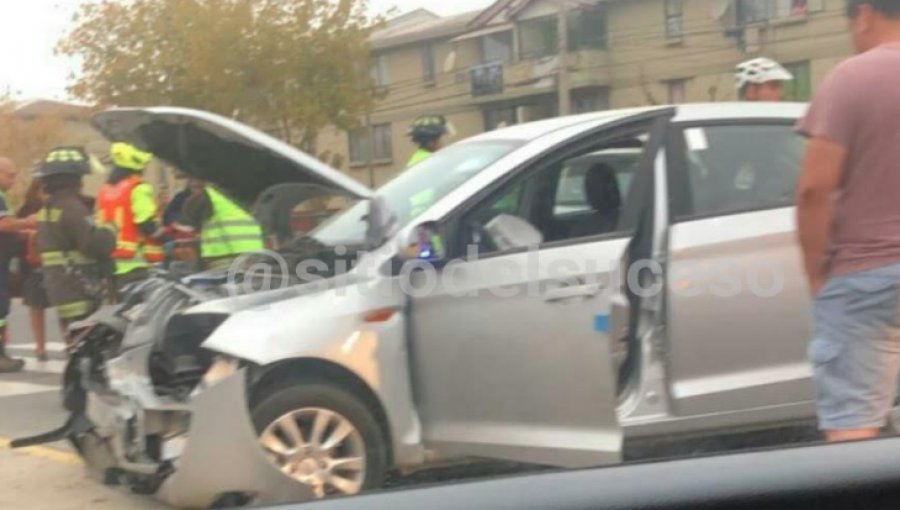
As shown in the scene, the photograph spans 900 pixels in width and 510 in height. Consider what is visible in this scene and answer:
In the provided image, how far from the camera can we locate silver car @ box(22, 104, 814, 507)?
377 cm

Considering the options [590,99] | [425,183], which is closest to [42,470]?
[425,183]

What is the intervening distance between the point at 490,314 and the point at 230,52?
122 centimetres

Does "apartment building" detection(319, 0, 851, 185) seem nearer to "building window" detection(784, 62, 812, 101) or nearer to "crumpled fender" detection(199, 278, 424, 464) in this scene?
"building window" detection(784, 62, 812, 101)

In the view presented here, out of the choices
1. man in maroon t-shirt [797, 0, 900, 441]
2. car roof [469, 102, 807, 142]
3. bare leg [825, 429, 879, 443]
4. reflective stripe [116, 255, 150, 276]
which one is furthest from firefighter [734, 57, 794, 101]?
reflective stripe [116, 255, 150, 276]

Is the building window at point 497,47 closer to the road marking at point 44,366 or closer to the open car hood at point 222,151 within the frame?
the open car hood at point 222,151

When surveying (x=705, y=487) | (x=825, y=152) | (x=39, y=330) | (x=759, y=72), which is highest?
(x=759, y=72)

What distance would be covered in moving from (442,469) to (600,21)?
4.48 ft

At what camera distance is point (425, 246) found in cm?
394

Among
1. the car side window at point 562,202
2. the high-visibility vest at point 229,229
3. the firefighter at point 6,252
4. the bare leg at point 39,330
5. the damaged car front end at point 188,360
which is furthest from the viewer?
the bare leg at point 39,330

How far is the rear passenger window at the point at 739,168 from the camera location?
4152mm

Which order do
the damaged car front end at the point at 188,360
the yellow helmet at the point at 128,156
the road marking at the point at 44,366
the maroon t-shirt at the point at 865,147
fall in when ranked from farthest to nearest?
the road marking at the point at 44,366 → the yellow helmet at the point at 128,156 → the damaged car front end at the point at 188,360 → the maroon t-shirt at the point at 865,147

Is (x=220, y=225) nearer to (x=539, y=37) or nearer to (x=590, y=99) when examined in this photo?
(x=590, y=99)

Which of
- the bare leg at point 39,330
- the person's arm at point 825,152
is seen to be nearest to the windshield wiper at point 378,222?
the person's arm at point 825,152

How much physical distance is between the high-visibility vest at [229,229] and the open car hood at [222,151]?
5.5 inches
